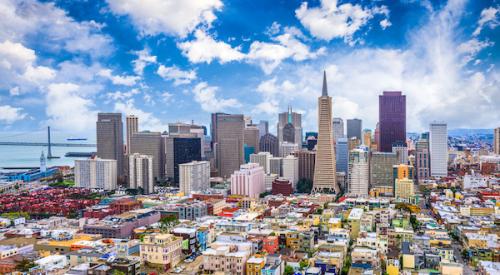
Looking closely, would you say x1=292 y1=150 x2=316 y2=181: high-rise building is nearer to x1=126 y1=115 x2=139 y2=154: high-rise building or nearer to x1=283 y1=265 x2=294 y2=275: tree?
x1=126 y1=115 x2=139 y2=154: high-rise building

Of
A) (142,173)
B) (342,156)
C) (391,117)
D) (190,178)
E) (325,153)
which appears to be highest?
(391,117)

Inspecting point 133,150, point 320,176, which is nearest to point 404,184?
point 320,176

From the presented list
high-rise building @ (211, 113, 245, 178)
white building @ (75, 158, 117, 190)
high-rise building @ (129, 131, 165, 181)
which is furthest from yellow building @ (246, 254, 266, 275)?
high-rise building @ (211, 113, 245, 178)

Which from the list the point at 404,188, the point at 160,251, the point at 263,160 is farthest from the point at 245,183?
the point at 160,251

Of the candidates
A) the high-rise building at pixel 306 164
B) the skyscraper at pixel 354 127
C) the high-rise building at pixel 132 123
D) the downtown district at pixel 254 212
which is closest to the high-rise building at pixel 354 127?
the skyscraper at pixel 354 127

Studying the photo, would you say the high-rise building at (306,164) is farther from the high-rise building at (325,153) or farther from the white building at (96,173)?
the white building at (96,173)

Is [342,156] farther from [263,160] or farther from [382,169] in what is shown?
[382,169]
